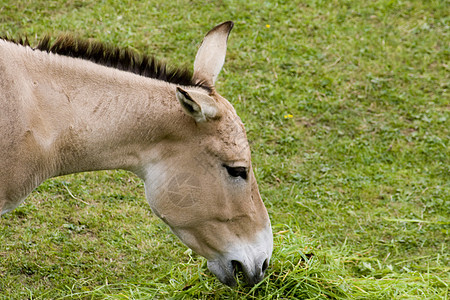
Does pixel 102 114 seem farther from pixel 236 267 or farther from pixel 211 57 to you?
pixel 236 267

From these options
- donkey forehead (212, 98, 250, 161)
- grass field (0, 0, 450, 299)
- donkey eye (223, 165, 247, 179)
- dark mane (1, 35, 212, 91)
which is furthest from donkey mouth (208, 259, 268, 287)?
dark mane (1, 35, 212, 91)

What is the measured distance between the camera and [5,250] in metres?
4.68

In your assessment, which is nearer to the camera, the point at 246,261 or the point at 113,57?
the point at 113,57

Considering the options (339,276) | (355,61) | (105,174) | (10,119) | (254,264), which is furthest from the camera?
(355,61)

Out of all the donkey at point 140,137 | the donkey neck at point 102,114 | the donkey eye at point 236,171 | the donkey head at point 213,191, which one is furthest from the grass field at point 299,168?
the donkey neck at point 102,114

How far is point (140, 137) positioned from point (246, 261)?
0.94m

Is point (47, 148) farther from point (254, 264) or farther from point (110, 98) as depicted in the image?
point (254, 264)

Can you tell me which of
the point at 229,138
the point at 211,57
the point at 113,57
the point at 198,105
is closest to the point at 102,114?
the point at 113,57

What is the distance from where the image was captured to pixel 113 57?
330 cm

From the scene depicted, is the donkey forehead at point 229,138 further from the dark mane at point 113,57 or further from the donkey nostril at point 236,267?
the donkey nostril at point 236,267

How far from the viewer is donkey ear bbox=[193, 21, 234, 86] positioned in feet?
11.8

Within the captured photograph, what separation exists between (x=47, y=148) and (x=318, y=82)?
4.61m

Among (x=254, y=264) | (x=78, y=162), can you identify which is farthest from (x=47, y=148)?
(x=254, y=264)

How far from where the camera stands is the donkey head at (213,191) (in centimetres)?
328
